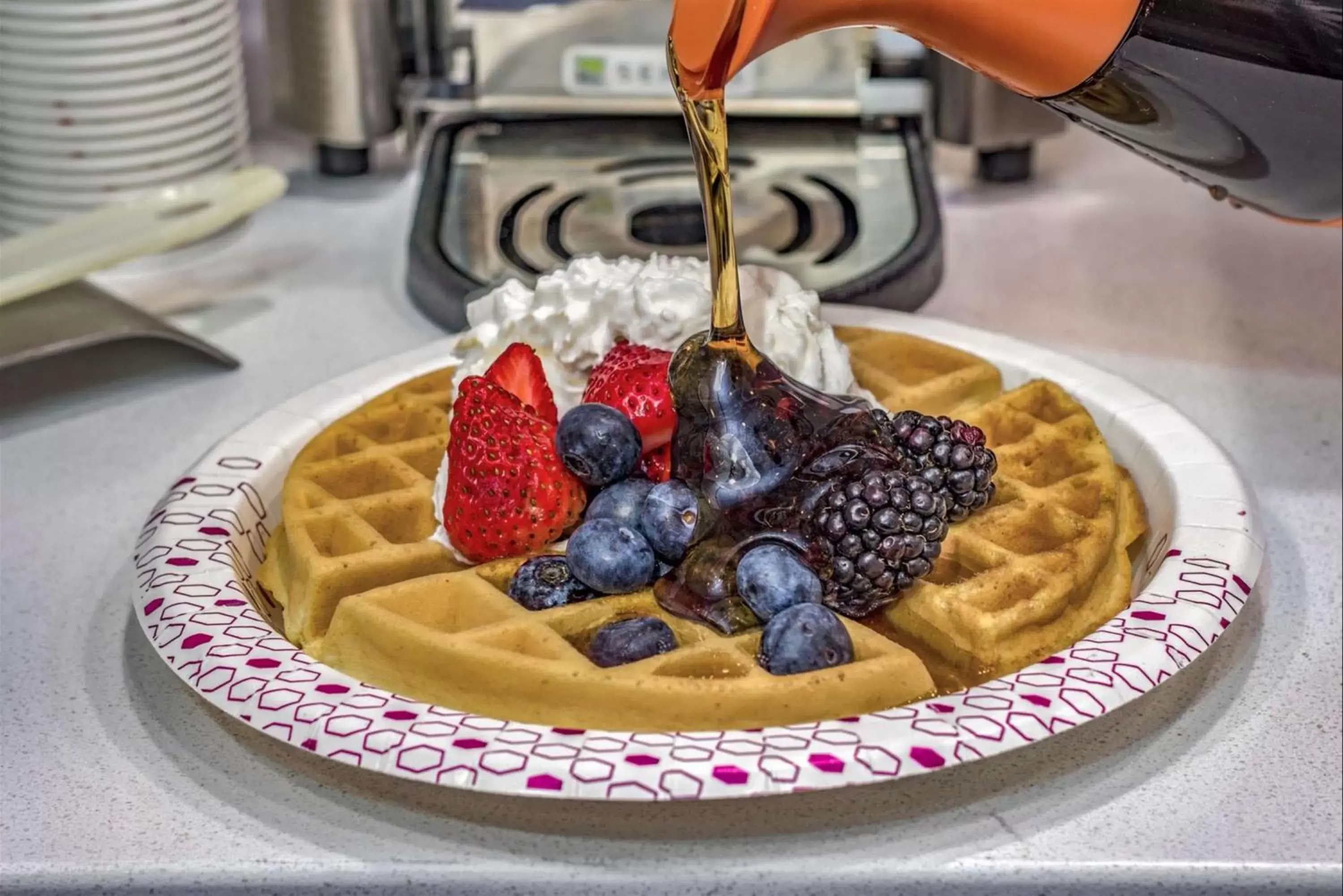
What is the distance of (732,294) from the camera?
0.97m

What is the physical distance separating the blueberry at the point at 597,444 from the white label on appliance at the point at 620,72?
848 mm

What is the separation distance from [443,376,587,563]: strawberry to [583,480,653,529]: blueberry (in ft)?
0.08

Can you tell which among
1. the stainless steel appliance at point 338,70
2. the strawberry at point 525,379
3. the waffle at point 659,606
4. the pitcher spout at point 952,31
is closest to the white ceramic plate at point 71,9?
the stainless steel appliance at point 338,70

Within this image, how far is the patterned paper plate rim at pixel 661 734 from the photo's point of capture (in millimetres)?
751

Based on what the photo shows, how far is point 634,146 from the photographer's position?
5.72 ft

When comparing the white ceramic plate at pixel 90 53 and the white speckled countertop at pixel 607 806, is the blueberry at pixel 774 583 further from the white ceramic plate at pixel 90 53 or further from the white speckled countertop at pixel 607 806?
the white ceramic plate at pixel 90 53

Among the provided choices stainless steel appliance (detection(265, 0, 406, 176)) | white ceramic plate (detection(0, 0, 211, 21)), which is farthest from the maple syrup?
stainless steel appliance (detection(265, 0, 406, 176))

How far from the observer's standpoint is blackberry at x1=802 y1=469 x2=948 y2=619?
89 centimetres

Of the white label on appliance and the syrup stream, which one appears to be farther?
the white label on appliance

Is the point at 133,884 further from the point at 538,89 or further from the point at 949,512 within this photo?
the point at 538,89

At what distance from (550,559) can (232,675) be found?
197mm

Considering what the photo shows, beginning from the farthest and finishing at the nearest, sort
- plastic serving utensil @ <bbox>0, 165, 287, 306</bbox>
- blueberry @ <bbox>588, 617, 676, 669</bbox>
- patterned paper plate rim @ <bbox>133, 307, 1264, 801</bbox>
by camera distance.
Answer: plastic serving utensil @ <bbox>0, 165, 287, 306</bbox> < blueberry @ <bbox>588, 617, 676, 669</bbox> < patterned paper plate rim @ <bbox>133, 307, 1264, 801</bbox>

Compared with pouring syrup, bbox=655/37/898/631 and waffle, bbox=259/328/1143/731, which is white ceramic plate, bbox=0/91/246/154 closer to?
waffle, bbox=259/328/1143/731

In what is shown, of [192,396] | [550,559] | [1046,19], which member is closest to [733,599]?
[550,559]
